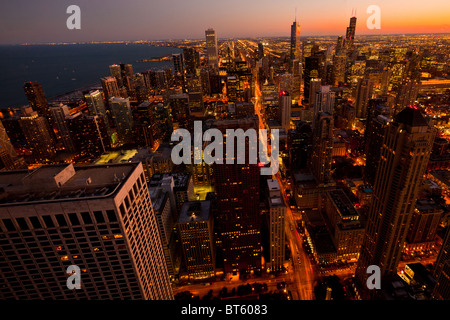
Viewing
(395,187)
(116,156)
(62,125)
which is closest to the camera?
(395,187)

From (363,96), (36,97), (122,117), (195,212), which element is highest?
(36,97)

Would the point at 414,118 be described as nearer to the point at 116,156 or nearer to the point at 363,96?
the point at 116,156

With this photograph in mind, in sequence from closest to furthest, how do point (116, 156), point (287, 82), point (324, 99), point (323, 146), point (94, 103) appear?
point (323, 146) < point (116, 156) < point (324, 99) < point (94, 103) < point (287, 82)

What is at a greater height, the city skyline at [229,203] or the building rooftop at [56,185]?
the building rooftop at [56,185]

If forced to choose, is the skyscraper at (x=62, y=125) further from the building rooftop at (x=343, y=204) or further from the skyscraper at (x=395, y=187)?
the skyscraper at (x=395, y=187)

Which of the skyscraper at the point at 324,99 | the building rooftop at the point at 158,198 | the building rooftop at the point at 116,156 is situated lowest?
the building rooftop at the point at 116,156

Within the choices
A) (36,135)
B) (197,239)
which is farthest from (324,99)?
(36,135)

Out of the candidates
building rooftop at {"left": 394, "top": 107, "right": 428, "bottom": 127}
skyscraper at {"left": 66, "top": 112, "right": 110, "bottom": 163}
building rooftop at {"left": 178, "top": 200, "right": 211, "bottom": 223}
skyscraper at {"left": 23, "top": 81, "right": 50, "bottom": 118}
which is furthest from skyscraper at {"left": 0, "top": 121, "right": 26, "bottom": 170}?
building rooftop at {"left": 394, "top": 107, "right": 428, "bottom": 127}

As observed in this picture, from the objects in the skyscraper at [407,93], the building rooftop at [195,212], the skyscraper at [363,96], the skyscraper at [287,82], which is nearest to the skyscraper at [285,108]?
the skyscraper at [363,96]
